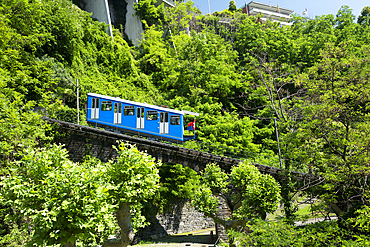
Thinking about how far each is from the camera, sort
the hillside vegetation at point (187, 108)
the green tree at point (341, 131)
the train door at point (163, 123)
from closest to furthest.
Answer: the hillside vegetation at point (187, 108) → the green tree at point (341, 131) → the train door at point (163, 123)

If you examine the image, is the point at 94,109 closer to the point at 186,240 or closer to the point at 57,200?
the point at 186,240

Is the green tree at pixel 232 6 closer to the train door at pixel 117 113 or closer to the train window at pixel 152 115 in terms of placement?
the train window at pixel 152 115

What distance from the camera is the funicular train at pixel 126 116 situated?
1919 cm

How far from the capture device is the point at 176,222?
22.3 m

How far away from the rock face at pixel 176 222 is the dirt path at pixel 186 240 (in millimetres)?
577

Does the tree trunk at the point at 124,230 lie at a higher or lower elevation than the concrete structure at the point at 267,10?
lower

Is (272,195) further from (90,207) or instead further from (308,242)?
(90,207)

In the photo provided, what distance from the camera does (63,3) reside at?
886 inches

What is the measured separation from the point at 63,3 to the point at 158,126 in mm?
15139

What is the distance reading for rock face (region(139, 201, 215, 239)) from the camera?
68.4ft

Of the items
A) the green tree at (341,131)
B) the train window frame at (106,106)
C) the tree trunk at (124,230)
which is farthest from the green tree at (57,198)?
the train window frame at (106,106)

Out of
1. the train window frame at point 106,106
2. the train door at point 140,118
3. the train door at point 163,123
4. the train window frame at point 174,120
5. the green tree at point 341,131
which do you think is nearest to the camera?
the green tree at point 341,131

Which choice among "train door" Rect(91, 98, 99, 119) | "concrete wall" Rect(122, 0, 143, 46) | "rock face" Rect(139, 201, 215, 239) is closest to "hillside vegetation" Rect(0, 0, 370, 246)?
"rock face" Rect(139, 201, 215, 239)

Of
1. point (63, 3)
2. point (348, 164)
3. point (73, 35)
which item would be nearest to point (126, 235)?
point (348, 164)
